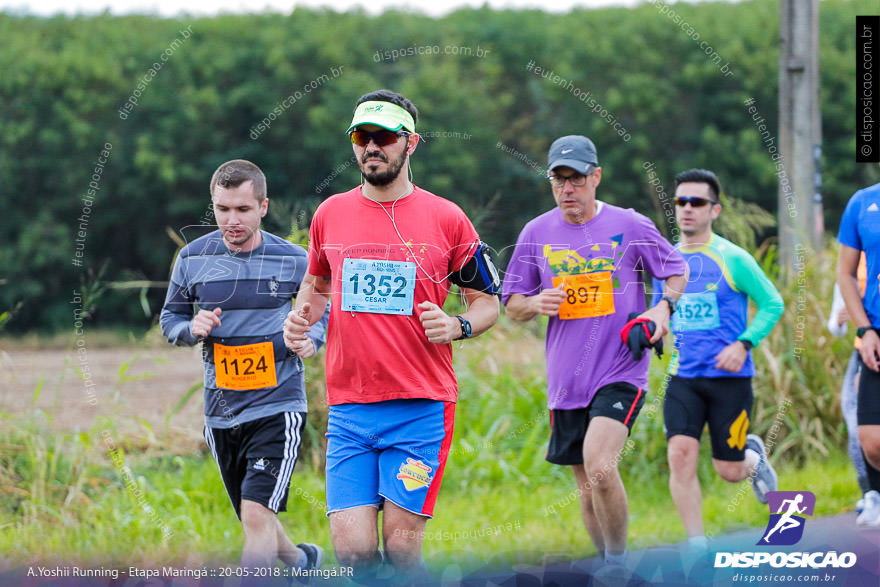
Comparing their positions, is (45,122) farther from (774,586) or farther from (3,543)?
(774,586)

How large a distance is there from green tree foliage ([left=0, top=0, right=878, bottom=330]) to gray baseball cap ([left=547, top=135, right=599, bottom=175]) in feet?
7.95

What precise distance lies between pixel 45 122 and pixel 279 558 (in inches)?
720

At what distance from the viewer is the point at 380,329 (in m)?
4.06

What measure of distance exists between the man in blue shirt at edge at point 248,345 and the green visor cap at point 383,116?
35.2 inches

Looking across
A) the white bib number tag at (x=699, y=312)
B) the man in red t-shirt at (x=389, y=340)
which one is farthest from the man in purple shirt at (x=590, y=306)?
the man in red t-shirt at (x=389, y=340)

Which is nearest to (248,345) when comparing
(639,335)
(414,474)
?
(414,474)

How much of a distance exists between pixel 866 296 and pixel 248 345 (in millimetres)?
3128

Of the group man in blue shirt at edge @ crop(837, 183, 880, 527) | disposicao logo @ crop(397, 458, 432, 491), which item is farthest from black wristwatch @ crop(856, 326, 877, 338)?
disposicao logo @ crop(397, 458, 432, 491)

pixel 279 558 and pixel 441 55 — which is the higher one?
pixel 441 55

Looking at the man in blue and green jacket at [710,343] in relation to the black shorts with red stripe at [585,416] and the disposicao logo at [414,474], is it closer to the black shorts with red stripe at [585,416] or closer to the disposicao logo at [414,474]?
the black shorts with red stripe at [585,416]

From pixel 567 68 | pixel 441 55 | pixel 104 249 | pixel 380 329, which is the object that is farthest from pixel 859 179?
pixel 380 329

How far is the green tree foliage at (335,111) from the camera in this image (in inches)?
475

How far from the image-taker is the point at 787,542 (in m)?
5.28

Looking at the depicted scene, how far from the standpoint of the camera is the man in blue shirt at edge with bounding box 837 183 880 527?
5.14m
